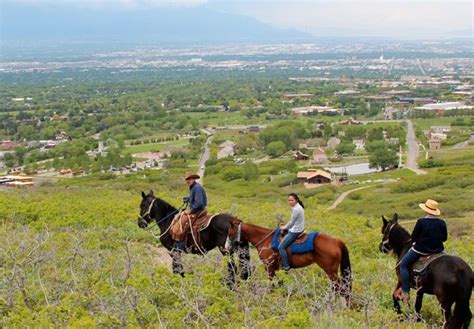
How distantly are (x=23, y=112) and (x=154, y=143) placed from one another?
33600 millimetres

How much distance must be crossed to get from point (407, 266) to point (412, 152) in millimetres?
48443

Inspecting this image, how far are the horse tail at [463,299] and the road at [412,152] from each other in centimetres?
3701

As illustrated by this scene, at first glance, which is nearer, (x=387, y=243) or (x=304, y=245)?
(x=387, y=243)

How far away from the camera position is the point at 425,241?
7.16m

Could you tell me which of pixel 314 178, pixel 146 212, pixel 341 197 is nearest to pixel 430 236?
pixel 146 212

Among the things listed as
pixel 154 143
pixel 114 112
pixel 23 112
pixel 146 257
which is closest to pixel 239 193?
pixel 146 257

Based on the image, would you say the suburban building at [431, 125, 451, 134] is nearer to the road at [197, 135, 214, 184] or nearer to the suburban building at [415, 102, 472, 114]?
the suburban building at [415, 102, 472, 114]

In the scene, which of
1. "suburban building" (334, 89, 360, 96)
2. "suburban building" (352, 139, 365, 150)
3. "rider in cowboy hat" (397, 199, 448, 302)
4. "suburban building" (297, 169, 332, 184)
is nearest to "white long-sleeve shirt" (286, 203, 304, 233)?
"rider in cowboy hat" (397, 199, 448, 302)

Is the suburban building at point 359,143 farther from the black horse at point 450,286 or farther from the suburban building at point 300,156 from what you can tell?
the black horse at point 450,286

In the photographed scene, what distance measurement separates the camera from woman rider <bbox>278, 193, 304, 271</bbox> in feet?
26.7

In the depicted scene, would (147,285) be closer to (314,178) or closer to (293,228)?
(293,228)

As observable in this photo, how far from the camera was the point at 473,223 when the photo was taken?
19688mm

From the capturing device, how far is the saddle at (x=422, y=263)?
Result: 7004mm

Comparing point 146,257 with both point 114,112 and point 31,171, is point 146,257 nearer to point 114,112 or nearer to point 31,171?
point 31,171
